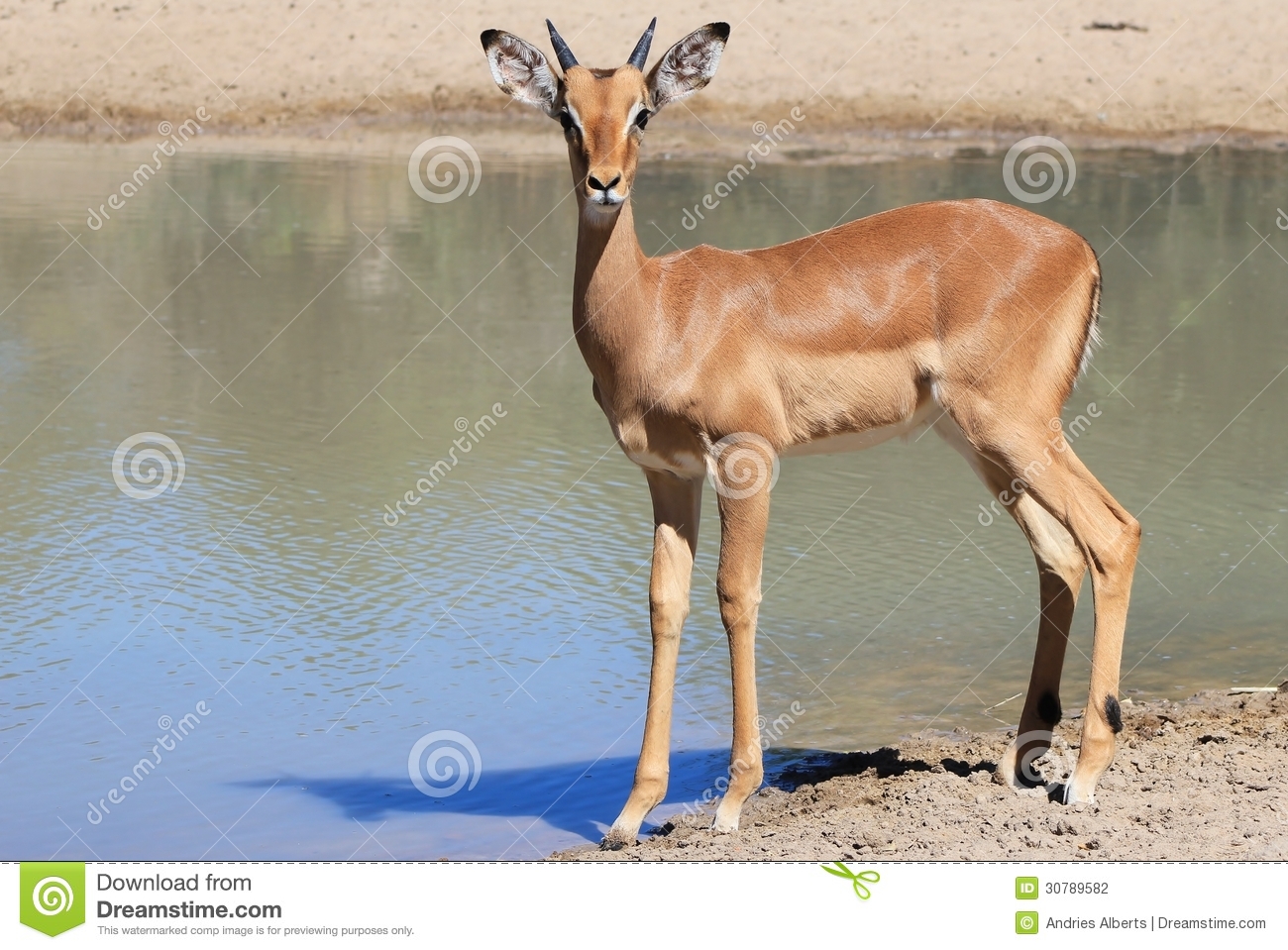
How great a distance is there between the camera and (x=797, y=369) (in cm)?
704

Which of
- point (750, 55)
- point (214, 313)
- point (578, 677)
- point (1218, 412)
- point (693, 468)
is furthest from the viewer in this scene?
point (750, 55)

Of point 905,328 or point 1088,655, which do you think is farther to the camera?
point 1088,655

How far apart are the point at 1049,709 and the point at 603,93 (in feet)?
11.0

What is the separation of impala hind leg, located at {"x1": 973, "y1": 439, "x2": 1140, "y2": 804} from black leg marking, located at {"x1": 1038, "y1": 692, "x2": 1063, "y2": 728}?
19.0 inches

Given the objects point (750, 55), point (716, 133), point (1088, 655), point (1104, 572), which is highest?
point (750, 55)

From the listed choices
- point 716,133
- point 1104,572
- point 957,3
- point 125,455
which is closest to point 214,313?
point 125,455

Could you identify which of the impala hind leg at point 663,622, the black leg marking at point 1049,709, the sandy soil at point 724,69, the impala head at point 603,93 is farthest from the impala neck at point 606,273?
the sandy soil at point 724,69

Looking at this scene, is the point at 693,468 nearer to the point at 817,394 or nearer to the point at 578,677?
the point at 817,394

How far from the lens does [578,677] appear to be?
350 inches

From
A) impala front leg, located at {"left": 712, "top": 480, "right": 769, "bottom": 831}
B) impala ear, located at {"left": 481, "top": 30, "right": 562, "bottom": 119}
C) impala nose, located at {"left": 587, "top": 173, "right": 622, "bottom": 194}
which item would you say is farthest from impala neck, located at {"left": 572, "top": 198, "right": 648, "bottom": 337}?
impala front leg, located at {"left": 712, "top": 480, "right": 769, "bottom": 831}

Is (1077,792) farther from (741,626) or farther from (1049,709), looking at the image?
(741,626)

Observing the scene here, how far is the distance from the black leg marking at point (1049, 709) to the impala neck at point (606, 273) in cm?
255

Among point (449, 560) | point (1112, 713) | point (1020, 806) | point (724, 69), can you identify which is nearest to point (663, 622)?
point (1020, 806)

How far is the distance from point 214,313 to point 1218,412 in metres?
9.84
